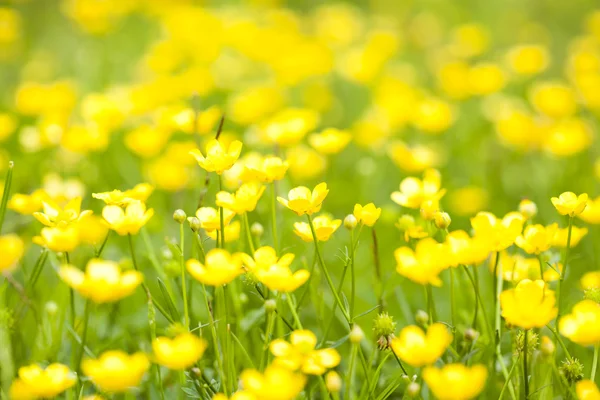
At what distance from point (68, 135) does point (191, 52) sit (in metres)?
1.59

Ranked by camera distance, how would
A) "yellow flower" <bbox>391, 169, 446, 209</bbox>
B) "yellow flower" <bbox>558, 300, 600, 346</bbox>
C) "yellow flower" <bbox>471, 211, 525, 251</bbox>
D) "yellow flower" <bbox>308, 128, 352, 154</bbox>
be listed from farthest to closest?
"yellow flower" <bbox>308, 128, 352, 154</bbox>
"yellow flower" <bbox>391, 169, 446, 209</bbox>
"yellow flower" <bbox>471, 211, 525, 251</bbox>
"yellow flower" <bbox>558, 300, 600, 346</bbox>

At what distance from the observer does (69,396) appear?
107cm

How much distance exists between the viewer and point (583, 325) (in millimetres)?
1022

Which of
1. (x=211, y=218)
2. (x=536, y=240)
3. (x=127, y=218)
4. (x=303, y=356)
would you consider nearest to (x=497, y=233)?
(x=536, y=240)

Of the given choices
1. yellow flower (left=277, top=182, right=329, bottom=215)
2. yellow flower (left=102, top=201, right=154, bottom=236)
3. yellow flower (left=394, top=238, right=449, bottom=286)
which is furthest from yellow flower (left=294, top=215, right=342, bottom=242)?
yellow flower (left=102, top=201, right=154, bottom=236)

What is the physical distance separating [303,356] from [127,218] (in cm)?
38

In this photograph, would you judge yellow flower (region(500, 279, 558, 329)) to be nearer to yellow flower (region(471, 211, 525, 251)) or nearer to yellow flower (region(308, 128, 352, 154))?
yellow flower (region(471, 211, 525, 251))

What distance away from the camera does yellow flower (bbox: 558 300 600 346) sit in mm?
1010

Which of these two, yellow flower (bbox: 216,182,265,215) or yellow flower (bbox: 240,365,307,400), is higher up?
yellow flower (bbox: 216,182,265,215)

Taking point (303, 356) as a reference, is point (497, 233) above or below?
above

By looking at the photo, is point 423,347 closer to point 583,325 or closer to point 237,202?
point 583,325

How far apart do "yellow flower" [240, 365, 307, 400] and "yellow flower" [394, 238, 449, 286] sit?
0.81 feet

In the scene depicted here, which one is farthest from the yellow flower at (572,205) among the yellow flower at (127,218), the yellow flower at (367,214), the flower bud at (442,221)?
the yellow flower at (127,218)

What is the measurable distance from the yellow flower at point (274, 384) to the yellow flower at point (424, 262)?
0.81 feet
